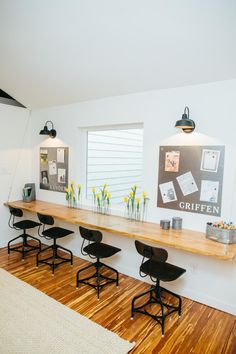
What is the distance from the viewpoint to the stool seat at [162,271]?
2.34 meters

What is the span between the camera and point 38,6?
2.25m

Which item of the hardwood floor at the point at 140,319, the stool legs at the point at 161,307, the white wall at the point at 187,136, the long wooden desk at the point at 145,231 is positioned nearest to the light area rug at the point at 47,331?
the hardwood floor at the point at 140,319

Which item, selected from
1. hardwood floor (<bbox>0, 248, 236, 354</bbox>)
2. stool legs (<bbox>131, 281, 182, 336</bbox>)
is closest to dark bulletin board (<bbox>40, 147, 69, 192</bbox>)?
hardwood floor (<bbox>0, 248, 236, 354</bbox>)

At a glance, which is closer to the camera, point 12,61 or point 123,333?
point 123,333

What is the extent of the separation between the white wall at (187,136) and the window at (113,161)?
0.35 meters

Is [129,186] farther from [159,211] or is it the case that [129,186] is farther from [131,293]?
[131,293]

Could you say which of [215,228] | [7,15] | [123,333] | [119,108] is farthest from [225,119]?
[7,15]

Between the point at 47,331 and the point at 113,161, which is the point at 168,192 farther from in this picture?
the point at 47,331

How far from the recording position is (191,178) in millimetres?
2775

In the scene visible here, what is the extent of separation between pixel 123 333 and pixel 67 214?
1714 mm

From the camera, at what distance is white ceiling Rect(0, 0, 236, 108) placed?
6.47 feet

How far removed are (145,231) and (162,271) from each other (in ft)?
1.56

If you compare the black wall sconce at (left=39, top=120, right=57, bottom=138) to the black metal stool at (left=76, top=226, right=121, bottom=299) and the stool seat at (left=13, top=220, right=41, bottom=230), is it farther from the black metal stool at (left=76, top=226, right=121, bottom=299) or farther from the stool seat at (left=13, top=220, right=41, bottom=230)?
the black metal stool at (left=76, top=226, right=121, bottom=299)

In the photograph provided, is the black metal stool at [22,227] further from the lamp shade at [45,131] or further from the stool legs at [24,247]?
the lamp shade at [45,131]
